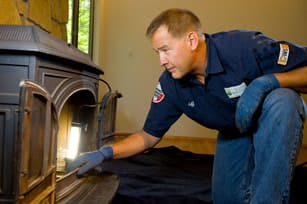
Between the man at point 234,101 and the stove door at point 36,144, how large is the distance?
0.73 feet

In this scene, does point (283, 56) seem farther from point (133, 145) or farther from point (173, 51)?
point (133, 145)

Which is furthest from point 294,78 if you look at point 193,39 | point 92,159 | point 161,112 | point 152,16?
point 152,16

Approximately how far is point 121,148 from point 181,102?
0.30 meters

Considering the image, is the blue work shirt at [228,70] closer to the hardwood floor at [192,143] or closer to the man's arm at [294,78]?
the man's arm at [294,78]

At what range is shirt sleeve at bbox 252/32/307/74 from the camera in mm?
1250

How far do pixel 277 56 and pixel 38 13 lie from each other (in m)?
0.99

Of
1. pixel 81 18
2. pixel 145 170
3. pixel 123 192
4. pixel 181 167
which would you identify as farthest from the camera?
pixel 81 18

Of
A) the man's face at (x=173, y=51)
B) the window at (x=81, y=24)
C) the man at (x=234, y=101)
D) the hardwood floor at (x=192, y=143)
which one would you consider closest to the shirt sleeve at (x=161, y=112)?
the man at (x=234, y=101)

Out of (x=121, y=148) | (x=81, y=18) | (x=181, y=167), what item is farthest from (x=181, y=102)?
(x=81, y=18)

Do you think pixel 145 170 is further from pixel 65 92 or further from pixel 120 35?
pixel 120 35

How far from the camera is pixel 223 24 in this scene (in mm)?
3727

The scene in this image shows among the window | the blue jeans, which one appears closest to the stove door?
the blue jeans

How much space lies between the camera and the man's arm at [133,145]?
4.59ft

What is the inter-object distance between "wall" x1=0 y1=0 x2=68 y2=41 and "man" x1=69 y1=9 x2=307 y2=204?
1.63 ft
